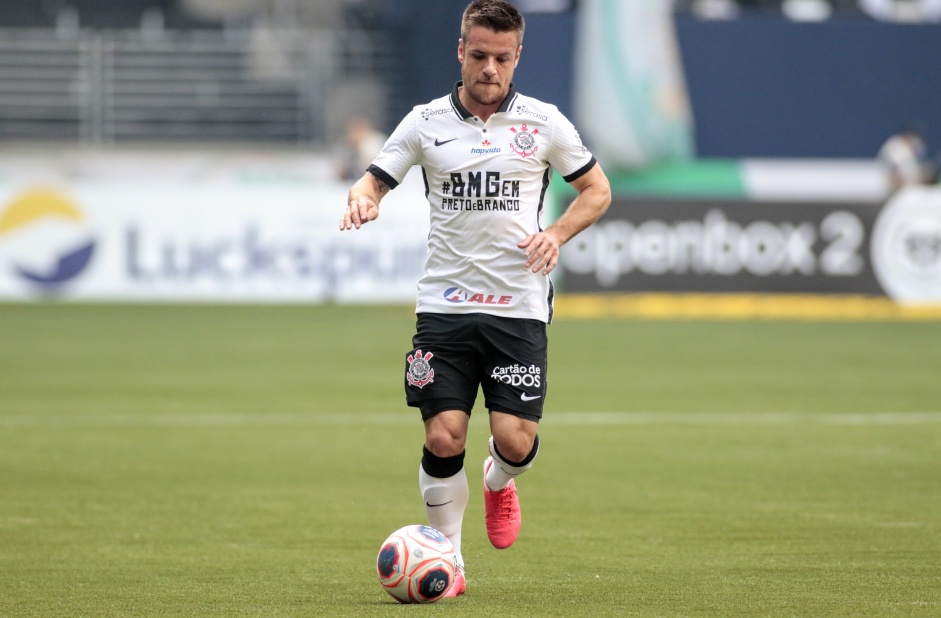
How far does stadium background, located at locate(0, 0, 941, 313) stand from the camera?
67.4ft

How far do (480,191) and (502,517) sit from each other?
136 centimetres

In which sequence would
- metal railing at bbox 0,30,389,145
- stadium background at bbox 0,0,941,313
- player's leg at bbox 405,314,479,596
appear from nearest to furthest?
player's leg at bbox 405,314,479,596
stadium background at bbox 0,0,941,313
metal railing at bbox 0,30,389,145

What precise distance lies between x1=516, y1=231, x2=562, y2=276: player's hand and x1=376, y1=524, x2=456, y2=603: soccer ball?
1.11m

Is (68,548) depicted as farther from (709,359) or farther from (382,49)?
(382,49)

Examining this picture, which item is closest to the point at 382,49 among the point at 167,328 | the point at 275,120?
the point at 275,120

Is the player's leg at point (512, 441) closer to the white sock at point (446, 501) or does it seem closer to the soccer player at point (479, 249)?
the soccer player at point (479, 249)

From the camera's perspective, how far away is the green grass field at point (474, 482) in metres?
5.79

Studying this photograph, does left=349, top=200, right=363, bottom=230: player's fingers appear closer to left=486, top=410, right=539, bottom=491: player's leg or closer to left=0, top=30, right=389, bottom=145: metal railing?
left=486, top=410, right=539, bottom=491: player's leg

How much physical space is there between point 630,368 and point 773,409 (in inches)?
115

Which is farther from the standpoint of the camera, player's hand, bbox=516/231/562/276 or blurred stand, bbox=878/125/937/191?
blurred stand, bbox=878/125/937/191

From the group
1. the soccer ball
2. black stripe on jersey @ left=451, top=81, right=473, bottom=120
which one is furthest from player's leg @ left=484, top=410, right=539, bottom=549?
black stripe on jersey @ left=451, top=81, right=473, bottom=120

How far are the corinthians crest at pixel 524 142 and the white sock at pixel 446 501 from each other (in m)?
1.27

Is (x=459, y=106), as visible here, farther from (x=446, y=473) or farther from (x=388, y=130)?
(x=388, y=130)

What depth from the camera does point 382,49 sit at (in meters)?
28.2
